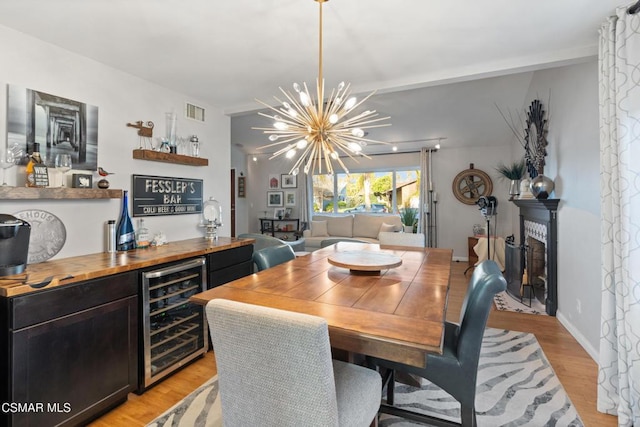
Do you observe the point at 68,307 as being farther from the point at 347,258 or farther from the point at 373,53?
the point at 373,53

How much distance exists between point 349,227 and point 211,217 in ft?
11.9

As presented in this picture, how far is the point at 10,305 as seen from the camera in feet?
4.54

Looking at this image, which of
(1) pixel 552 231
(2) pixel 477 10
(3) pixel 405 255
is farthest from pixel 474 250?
(2) pixel 477 10

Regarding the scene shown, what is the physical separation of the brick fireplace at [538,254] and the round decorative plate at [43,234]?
14.3ft

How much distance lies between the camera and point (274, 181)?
7.76m

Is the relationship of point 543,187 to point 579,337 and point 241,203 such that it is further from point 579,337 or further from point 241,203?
point 241,203

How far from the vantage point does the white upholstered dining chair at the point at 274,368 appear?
911 mm

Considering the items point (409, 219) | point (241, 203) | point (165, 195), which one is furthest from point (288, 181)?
point (165, 195)

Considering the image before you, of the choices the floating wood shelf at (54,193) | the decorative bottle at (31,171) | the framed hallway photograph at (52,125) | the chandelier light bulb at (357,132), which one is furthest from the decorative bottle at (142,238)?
the chandelier light bulb at (357,132)

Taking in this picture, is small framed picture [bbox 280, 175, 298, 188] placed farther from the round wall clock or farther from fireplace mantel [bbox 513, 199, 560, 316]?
fireplace mantel [bbox 513, 199, 560, 316]

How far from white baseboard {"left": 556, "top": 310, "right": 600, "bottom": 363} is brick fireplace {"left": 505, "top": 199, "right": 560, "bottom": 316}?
0.64ft

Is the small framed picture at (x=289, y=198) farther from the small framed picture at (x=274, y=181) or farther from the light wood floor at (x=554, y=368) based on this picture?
the light wood floor at (x=554, y=368)

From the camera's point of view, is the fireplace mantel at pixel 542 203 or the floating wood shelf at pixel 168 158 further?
the fireplace mantel at pixel 542 203

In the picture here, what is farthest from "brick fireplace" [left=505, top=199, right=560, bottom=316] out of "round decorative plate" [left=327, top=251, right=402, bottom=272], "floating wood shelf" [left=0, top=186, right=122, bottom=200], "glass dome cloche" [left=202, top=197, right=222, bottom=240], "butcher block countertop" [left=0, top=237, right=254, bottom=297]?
"floating wood shelf" [left=0, top=186, right=122, bottom=200]
